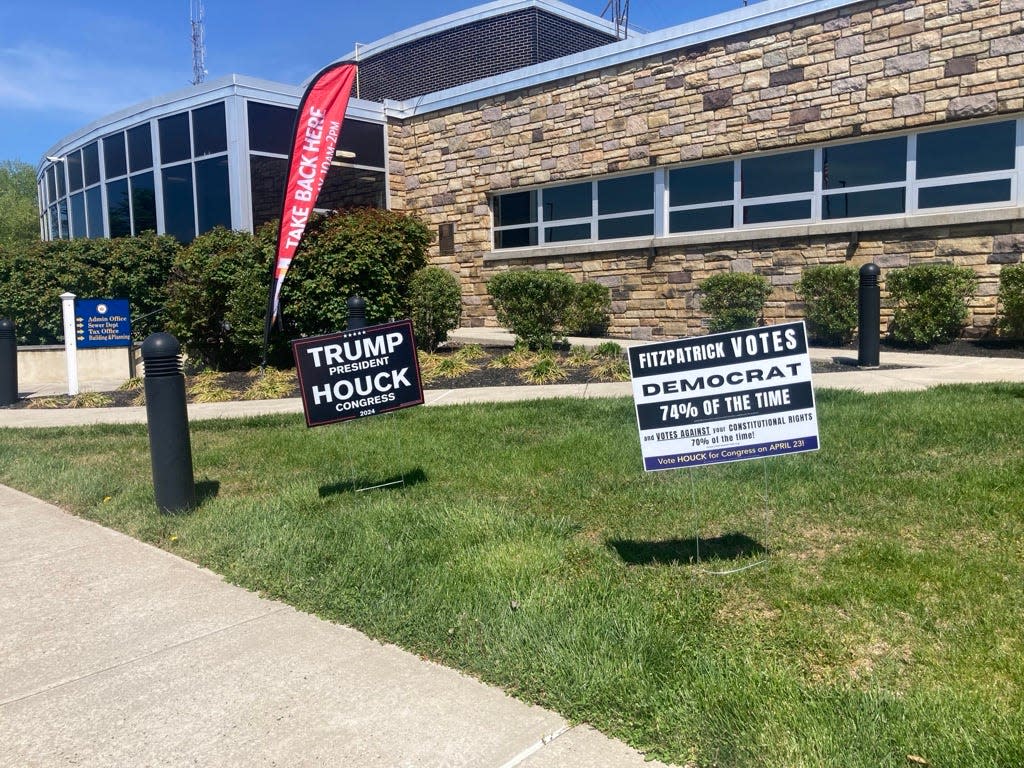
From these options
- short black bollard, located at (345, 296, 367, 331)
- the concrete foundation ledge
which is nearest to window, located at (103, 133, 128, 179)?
the concrete foundation ledge

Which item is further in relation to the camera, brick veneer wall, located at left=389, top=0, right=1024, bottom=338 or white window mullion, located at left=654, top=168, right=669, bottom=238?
white window mullion, located at left=654, top=168, right=669, bottom=238

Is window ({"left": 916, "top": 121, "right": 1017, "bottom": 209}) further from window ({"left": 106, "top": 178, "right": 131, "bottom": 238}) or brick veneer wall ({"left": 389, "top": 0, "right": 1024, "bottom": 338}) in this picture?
window ({"left": 106, "top": 178, "right": 131, "bottom": 238})

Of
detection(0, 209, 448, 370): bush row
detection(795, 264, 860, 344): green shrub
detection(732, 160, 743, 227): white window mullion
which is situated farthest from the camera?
detection(732, 160, 743, 227): white window mullion

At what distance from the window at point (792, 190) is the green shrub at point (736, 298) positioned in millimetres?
1338

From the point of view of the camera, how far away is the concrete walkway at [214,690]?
2.67 m

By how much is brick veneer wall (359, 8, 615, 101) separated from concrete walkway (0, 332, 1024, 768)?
1903 centimetres

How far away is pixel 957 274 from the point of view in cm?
1123

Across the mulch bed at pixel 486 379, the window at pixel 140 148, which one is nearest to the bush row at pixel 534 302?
the mulch bed at pixel 486 379

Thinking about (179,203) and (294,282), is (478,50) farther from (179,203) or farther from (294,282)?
(294,282)

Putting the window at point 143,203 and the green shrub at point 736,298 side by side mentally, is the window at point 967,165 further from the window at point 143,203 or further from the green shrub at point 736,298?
the window at point 143,203

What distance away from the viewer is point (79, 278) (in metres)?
15.3

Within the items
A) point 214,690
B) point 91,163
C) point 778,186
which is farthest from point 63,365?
point 214,690

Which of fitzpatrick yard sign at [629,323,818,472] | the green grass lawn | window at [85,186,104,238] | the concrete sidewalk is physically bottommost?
the concrete sidewalk

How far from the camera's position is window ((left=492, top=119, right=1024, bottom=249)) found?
11.8m
